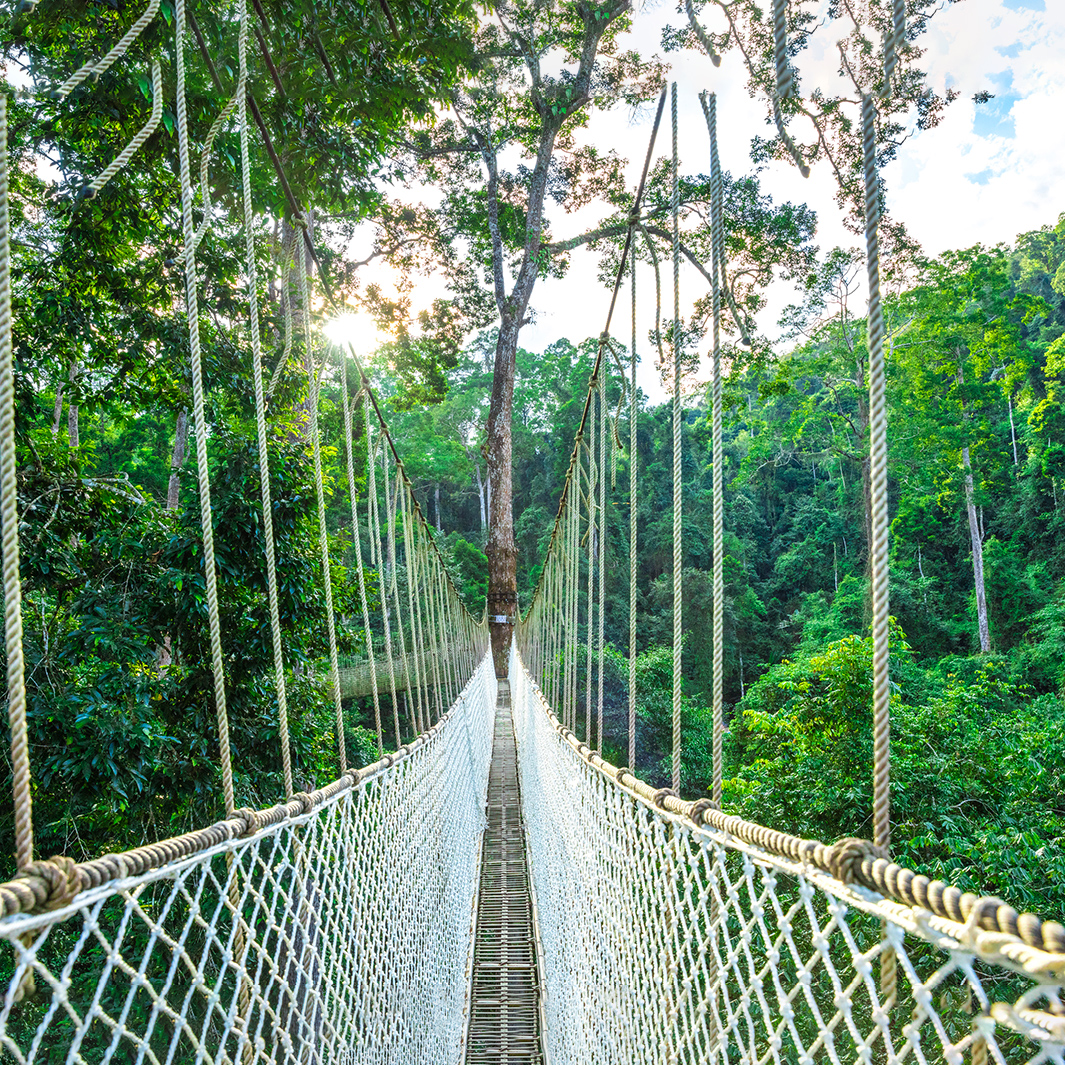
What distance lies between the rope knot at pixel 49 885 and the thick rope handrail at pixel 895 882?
1.73 feet

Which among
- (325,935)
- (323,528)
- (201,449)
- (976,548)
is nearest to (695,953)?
(325,935)

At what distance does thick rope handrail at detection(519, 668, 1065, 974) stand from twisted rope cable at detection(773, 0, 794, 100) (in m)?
0.60

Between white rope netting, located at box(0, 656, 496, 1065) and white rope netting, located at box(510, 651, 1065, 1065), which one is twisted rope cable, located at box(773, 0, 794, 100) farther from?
white rope netting, located at box(0, 656, 496, 1065)

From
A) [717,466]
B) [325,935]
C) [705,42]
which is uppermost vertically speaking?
[705,42]

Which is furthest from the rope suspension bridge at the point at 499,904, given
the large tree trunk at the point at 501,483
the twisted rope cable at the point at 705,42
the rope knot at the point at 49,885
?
the large tree trunk at the point at 501,483

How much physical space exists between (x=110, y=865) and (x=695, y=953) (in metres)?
1.07

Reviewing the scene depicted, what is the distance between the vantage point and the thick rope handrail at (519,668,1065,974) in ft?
1.06

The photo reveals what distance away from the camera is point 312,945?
2.81 ft

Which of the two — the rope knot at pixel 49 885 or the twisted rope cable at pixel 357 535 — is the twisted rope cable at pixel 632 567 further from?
the rope knot at pixel 49 885

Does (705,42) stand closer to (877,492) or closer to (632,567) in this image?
(877,492)

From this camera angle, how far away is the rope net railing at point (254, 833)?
1.82ft

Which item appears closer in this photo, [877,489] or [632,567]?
[877,489]

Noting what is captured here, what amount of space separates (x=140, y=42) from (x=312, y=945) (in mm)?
2270

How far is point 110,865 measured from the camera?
1.82 feet
